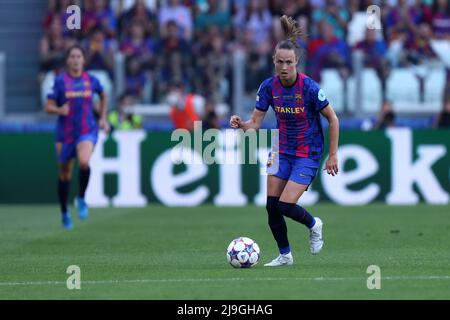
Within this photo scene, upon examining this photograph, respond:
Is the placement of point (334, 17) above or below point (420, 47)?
above

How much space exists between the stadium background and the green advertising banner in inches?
1.0

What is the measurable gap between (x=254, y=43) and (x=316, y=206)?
14.7 ft

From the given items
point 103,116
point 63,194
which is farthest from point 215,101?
point 63,194

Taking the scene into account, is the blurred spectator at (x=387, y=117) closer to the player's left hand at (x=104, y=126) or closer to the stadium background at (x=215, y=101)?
the stadium background at (x=215, y=101)

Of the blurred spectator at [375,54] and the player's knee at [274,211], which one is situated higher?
the blurred spectator at [375,54]

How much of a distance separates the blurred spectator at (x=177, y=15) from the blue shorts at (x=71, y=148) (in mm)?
7975

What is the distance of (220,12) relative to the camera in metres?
24.3

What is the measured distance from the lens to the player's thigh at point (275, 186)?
11109 millimetres

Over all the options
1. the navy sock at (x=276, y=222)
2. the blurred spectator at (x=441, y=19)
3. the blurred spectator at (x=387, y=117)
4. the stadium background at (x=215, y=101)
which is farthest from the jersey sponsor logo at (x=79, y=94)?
the blurred spectator at (x=441, y=19)

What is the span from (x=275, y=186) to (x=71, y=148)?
5751 millimetres

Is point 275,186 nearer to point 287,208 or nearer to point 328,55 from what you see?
point 287,208

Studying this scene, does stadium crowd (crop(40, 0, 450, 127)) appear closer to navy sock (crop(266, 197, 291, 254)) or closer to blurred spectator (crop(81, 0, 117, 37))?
blurred spectator (crop(81, 0, 117, 37))

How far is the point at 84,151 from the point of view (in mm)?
15961

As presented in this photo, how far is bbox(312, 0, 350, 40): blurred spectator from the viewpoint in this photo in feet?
76.5
